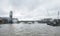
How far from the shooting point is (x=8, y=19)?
295ft

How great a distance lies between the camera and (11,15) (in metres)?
94.8

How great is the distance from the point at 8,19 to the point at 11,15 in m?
6.00
